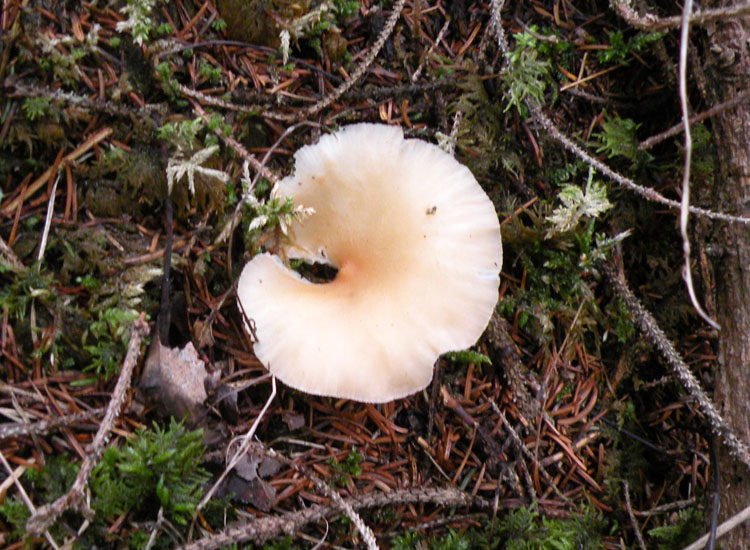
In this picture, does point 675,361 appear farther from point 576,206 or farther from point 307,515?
point 307,515

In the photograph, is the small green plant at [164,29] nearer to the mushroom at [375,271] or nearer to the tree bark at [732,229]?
the mushroom at [375,271]

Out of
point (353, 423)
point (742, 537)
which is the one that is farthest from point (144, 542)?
point (742, 537)

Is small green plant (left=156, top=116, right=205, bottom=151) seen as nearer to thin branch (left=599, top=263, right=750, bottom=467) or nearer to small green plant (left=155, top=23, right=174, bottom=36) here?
small green plant (left=155, top=23, right=174, bottom=36)

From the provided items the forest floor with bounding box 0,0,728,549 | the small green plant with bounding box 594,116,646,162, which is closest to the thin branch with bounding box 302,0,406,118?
the forest floor with bounding box 0,0,728,549

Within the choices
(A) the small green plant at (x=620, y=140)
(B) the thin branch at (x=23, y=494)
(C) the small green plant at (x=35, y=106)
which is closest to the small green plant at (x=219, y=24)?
(C) the small green plant at (x=35, y=106)

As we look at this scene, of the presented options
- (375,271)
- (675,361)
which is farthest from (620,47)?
(375,271)

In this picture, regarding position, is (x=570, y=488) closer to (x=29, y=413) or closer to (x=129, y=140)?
(x=29, y=413)
